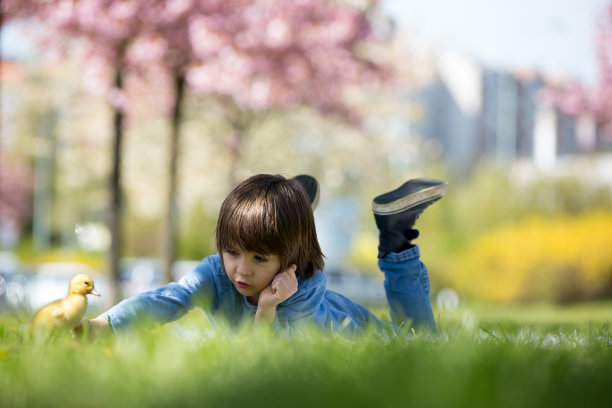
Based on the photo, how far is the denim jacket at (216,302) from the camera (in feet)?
6.90

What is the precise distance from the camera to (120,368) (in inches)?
56.4

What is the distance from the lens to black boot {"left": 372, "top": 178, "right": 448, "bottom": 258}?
272 centimetres

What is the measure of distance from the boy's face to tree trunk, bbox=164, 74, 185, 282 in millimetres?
7745

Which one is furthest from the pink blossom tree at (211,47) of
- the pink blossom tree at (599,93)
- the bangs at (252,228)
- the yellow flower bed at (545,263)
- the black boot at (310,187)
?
the pink blossom tree at (599,93)

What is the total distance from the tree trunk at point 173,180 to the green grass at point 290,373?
322 inches

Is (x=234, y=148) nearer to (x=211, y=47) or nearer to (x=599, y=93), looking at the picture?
(x=211, y=47)

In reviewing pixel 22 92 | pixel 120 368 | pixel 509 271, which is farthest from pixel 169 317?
pixel 22 92

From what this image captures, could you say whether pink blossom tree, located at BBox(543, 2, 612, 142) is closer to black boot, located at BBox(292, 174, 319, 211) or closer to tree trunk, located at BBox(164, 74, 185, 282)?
tree trunk, located at BBox(164, 74, 185, 282)

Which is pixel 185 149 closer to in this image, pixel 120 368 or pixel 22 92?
pixel 22 92

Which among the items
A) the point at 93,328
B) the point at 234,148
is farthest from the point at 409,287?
the point at 234,148

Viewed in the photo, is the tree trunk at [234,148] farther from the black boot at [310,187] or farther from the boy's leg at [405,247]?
the boy's leg at [405,247]

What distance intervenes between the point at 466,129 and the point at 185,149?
120 ft

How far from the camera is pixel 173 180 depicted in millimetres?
10164

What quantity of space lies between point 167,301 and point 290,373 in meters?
0.85
